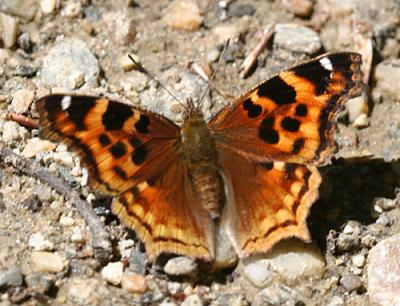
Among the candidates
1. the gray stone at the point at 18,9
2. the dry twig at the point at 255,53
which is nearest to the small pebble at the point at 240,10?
the dry twig at the point at 255,53

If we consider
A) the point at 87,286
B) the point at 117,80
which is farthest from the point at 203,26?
the point at 87,286

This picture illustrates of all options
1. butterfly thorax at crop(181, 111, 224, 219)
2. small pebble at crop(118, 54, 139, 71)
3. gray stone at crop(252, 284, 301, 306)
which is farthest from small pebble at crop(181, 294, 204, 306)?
small pebble at crop(118, 54, 139, 71)

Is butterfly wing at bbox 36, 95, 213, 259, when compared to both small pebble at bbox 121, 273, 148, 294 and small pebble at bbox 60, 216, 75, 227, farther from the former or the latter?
small pebble at bbox 60, 216, 75, 227

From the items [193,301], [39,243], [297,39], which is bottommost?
[193,301]

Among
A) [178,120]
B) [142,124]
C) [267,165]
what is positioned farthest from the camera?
[178,120]

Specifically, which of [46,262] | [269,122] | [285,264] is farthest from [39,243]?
[269,122]

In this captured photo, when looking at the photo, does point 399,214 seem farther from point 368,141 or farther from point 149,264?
point 149,264

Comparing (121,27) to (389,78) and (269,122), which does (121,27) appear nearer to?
(269,122)
